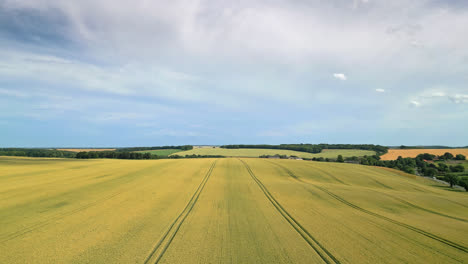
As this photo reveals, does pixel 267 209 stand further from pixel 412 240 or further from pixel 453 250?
pixel 453 250

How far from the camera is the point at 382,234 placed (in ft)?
32.8

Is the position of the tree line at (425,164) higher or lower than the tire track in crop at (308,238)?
lower

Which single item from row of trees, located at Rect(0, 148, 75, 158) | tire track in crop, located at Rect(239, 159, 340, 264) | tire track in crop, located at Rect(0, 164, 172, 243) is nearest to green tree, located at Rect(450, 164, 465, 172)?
tire track in crop, located at Rect(239, 159, 340, 264)

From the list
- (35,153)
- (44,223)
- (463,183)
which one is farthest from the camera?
(35,153)

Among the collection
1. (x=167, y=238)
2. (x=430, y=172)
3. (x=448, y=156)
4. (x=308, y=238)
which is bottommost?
(x=430, y=172)

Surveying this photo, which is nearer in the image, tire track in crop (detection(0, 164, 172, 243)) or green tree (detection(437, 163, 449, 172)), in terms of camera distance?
tire track in crop (detection(0, 164, 172, 243))

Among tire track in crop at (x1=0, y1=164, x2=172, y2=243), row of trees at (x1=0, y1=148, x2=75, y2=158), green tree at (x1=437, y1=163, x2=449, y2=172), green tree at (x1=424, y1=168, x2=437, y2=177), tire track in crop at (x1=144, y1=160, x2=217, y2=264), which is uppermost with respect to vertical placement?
row of trees at (x1=0, y1=148, x2=75, y2=158)

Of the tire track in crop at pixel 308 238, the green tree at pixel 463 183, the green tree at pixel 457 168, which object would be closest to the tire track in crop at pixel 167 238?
the tire track in crop at pixel 308 238

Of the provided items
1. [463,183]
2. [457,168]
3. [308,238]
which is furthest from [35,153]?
[457,168]

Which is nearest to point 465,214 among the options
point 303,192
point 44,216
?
point 303,192

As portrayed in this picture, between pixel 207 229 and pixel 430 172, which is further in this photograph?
pixel 430 172

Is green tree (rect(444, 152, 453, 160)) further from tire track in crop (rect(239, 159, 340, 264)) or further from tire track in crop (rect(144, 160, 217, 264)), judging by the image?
tire track in crop (rect(144, 160, 217, 264))

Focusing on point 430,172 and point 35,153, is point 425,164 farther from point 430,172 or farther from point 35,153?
point 35,153

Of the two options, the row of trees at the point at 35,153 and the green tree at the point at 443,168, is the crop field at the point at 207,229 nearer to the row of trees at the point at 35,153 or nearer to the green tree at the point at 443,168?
the green tree at the point at 443,168
